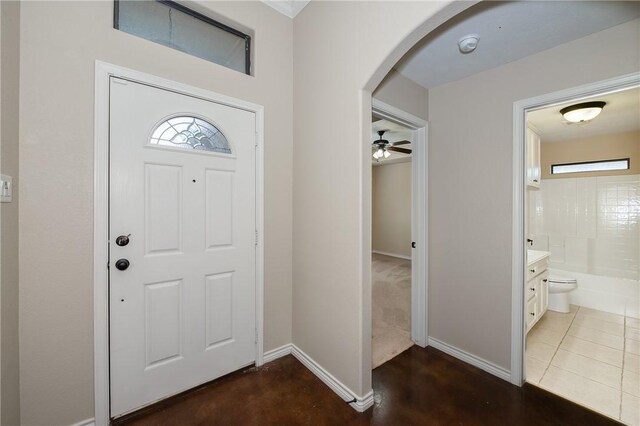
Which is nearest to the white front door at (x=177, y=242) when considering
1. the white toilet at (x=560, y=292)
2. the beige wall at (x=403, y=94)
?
the beige wall at (x=403, y=94)

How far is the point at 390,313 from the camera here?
324cm

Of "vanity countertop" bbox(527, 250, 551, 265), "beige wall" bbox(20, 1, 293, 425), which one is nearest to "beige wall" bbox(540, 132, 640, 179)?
"vanity countertop" bbox(527, 250, 551, 265)

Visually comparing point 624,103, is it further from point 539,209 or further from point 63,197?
point 63,197

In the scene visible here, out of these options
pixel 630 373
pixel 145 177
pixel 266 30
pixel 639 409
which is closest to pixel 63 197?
pixel 145 177

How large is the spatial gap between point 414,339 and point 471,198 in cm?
152

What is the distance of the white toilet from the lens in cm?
320

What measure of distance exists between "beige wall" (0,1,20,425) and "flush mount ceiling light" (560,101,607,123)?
14.3 ft

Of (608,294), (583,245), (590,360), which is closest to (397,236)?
(583,245)

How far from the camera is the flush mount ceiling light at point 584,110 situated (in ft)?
8.31

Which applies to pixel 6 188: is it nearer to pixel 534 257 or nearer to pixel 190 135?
pixel 190 135

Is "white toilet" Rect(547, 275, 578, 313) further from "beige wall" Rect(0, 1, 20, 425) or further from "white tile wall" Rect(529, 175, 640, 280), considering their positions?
"beige wall" Rect(0, 1, 20, 425)

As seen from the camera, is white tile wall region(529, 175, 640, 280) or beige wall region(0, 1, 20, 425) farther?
white tile wall region(529, 175, 640, 280)

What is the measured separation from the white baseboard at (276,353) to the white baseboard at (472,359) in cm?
143

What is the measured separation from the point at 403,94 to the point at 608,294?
3943 mm
